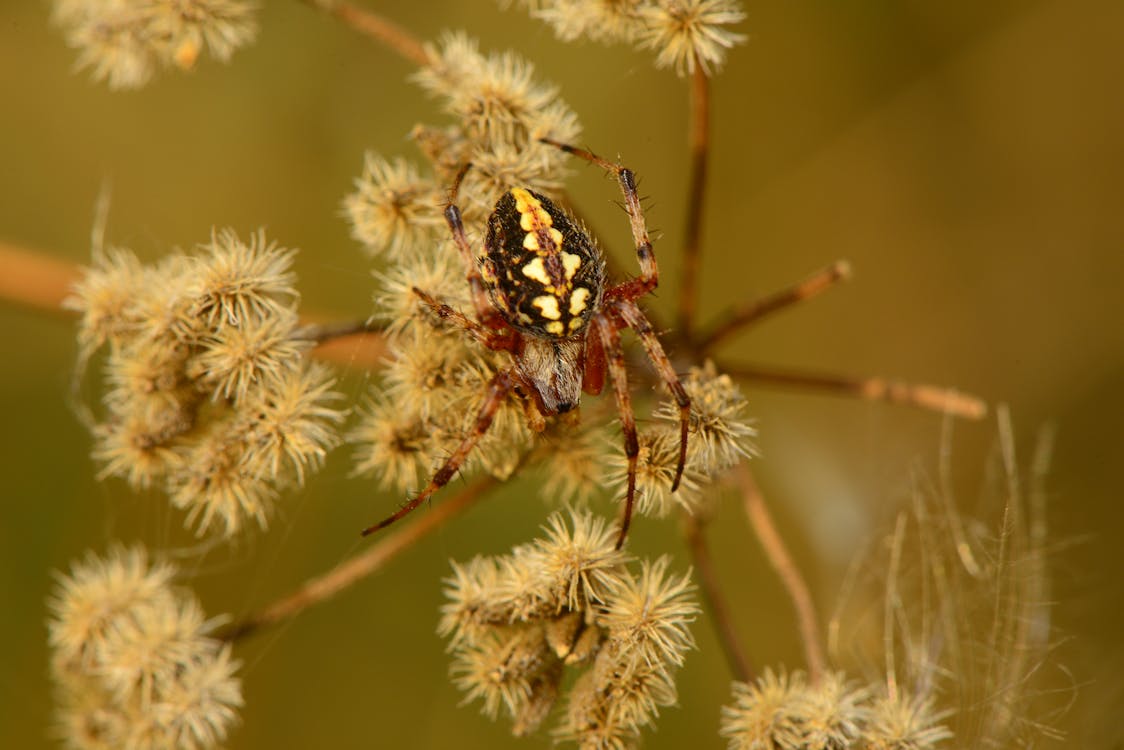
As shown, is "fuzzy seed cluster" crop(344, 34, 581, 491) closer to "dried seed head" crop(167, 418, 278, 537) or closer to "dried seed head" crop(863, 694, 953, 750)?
"dried seed head" crop(167, 418, 278, 537)

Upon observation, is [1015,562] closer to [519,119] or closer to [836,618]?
[836,618]

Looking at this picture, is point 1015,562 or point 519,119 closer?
point 519,119

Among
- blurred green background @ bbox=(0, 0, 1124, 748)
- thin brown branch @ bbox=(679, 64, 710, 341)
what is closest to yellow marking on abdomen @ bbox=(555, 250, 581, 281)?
thin brown branch @ bbox=(679, 64, 710, 341)

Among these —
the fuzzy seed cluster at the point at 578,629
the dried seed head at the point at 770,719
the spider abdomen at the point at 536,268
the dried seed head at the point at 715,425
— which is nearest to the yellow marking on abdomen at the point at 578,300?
the spider abdomen at the point at 536,268

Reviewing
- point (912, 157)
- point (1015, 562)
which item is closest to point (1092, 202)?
point (912, 157)

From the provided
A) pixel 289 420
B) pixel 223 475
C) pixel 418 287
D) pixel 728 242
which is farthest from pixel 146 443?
pixel 728 242

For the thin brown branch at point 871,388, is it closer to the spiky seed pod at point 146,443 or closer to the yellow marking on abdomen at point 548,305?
the yellow marking on abdomen at point 548,305
